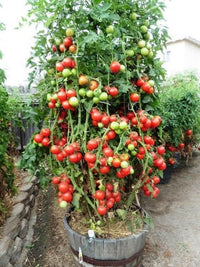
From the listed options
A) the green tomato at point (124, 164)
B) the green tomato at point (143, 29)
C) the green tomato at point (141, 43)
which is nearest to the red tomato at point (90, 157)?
the green tomato at point (124, 164)

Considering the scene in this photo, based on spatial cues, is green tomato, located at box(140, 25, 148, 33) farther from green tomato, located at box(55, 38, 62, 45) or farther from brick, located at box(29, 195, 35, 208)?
brick, located at box(29, 195, 35, 208)

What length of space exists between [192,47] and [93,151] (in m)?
13.3

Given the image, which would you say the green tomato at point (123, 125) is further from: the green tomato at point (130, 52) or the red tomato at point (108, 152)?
the green tomato at point (130, 52)

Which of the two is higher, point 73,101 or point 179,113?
point 73,101

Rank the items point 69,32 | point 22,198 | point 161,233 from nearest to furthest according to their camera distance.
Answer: point 69,32, point 161,233, point 22,198

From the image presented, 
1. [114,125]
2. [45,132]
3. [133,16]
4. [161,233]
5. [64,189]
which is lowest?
[161,233]

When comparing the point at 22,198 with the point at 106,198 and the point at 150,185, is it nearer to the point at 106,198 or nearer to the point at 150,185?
the point at 106,198

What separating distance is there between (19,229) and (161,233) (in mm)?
1439

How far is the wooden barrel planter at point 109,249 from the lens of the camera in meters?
1.52

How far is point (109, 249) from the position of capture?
1524 millimetres

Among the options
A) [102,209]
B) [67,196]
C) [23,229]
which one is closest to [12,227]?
[23,229]

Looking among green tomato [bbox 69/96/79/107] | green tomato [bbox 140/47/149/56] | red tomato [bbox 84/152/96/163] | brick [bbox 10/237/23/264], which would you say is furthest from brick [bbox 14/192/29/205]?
green tomato [bbox 140/47/149/56]

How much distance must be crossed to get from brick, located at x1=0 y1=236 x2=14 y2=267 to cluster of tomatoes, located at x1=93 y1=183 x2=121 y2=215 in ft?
→ 2.80

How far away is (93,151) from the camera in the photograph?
140 centimetres
